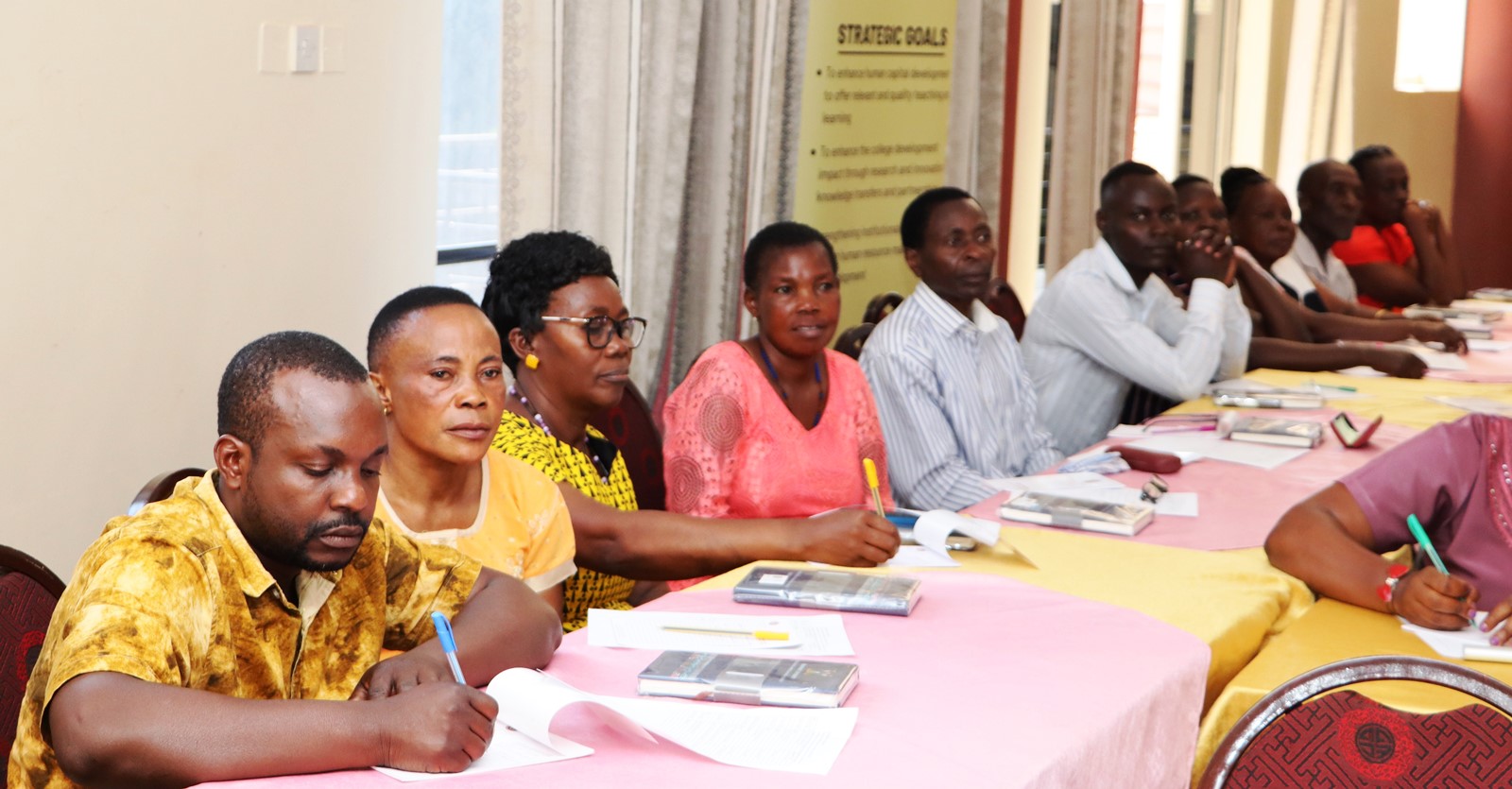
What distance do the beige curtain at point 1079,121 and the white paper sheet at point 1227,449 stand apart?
9.59 ft

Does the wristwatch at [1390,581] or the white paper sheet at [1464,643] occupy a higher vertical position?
the wristwatch at [1390,581]

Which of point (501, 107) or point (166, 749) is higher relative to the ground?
point (501, 107)

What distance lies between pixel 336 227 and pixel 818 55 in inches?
69.7

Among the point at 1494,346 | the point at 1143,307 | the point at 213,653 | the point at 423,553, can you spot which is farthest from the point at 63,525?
the point at 1494,346

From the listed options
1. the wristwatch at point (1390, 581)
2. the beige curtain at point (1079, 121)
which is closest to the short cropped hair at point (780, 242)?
the wristwatch at point (1390, 581)

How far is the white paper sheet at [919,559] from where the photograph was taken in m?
2.29

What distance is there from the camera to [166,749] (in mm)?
1287

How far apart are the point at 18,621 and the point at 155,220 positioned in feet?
4.18

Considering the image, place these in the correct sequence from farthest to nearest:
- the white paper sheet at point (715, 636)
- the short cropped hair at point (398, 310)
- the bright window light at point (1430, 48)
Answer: the bright window light at point (1430, 48) → the short cropped hair at point (398, 310) → the white paper sheet at point (715, 636)

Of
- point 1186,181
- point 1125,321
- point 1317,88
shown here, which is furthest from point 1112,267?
point 1317,88

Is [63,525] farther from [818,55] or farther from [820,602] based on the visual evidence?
[818,55]

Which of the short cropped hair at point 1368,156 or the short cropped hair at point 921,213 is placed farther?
the short cropped hair at point 1368,156

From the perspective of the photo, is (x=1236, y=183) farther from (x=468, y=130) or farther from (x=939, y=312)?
(x=468, y=130)

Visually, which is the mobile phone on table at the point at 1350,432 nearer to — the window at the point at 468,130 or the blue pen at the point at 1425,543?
the blue pen at the point at 1425,543
